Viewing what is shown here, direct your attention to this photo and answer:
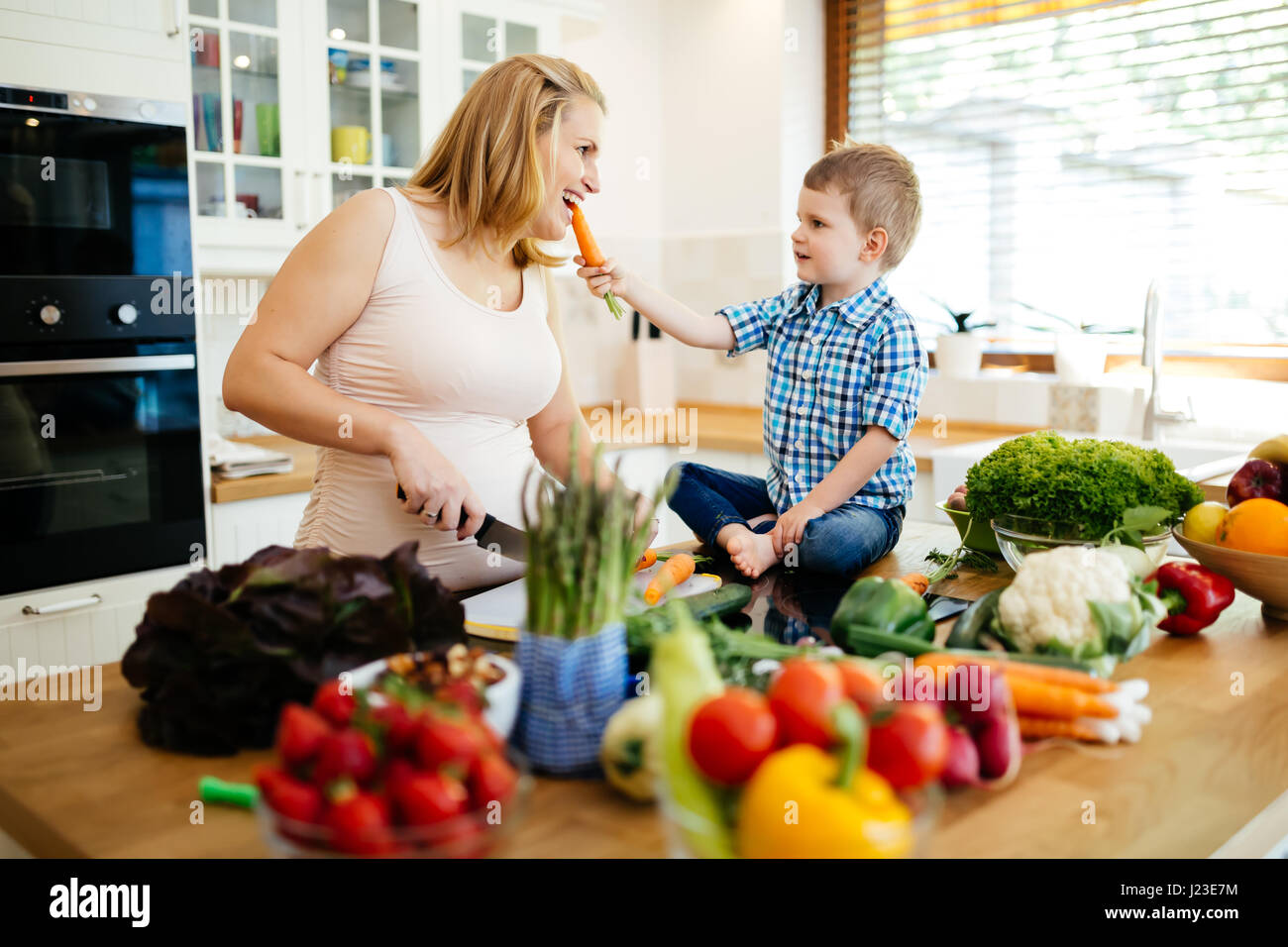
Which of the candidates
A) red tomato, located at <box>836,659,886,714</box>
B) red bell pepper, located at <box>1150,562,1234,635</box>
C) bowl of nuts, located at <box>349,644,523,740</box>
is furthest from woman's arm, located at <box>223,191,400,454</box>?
Answer: red bell pepper, located at <box>1150,562,1234,635</box>

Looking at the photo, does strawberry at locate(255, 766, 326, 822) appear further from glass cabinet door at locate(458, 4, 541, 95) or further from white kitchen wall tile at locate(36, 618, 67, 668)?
glass cabinet door at locate(458, 4, 541, 95)

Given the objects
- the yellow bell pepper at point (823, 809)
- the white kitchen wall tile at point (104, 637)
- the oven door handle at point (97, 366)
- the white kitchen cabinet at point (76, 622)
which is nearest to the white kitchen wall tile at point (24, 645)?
the white kitchen cabinet at point (76, 622)

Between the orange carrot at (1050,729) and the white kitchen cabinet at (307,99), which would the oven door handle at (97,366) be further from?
the orange carrot at (1050,729)

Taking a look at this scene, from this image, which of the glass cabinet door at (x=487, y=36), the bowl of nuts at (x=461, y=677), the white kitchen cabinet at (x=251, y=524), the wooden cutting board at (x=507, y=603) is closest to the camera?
the bowl of nuts at (x=461, y=677)

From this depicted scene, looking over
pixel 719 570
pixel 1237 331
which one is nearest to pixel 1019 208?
pixel 1237 331

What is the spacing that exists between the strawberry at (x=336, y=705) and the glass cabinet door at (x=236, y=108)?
2266 mm

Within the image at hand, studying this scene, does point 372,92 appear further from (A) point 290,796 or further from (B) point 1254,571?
(A) point 290,796

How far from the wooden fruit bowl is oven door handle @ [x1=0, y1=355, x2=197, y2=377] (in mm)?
2056

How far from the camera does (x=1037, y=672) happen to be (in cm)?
96

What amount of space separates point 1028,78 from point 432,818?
3290mm

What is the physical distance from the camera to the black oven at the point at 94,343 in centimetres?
224

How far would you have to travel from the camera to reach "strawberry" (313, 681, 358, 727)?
27.1 inches

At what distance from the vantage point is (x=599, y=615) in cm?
85
